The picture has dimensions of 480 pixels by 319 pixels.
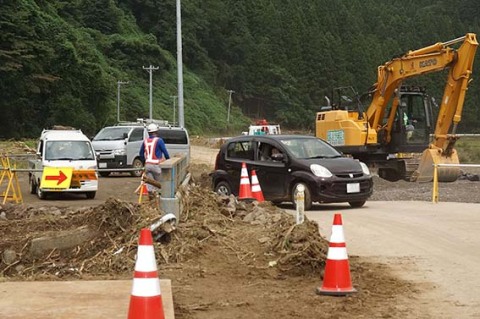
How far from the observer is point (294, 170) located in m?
16.5

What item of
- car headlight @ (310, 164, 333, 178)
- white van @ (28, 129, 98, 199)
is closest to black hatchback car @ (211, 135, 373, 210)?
car headlight @ (310, 164, 333, 178)

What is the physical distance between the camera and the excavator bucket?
74.6 ft

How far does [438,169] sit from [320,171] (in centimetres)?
769

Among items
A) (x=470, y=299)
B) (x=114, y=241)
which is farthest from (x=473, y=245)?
(x=114, y=241)

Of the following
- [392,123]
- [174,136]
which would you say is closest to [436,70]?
[392,123]

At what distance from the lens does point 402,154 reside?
88.3 ft

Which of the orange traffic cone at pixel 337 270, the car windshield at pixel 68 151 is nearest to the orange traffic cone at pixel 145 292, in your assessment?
the orange traffic cone at pixel 337 270

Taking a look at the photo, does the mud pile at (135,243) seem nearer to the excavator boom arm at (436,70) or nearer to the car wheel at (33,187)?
the car wheel at (33,187)

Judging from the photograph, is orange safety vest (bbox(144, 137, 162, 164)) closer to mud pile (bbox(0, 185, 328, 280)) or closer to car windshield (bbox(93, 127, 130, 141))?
mud pile (bbox(0, 185, 328, 280))

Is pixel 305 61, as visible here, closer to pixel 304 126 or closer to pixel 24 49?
pixel 304 126

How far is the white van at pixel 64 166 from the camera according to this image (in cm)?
1964

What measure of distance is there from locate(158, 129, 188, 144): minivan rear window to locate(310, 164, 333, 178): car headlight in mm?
13949

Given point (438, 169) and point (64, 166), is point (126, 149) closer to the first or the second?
point (64, 166)

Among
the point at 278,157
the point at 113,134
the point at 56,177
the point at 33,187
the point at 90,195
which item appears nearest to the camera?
the point at 278,157
